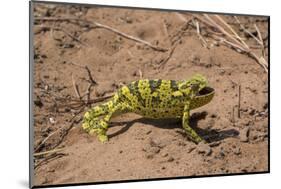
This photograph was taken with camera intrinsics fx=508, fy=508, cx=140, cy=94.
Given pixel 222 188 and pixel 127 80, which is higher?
pixel 127 80

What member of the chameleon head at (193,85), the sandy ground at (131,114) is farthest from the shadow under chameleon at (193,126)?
the chameleon head at (193,85)

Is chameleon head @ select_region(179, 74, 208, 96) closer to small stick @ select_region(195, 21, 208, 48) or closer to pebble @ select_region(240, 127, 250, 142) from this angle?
small stick @ select_region(195, 21, 208, 48)

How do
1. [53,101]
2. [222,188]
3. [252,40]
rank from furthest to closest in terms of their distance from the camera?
[252,40] < [222,188] < [53,101]

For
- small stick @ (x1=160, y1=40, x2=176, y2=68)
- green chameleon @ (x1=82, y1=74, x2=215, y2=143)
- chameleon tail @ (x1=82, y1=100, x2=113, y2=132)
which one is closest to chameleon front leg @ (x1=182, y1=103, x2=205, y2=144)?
green chameleon @ (x1=82, y1=74, x2=215, y2=143)

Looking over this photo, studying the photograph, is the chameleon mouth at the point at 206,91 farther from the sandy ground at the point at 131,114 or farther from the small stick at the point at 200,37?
the small stick at the point at 200,37

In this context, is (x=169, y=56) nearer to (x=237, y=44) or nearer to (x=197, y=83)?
(x=197, y=83)

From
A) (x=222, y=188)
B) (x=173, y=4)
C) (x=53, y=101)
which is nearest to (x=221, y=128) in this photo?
(x=222, y=188)

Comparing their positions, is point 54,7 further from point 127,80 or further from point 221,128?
point 221,128

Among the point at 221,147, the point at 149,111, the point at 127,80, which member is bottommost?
the point at 221,147
